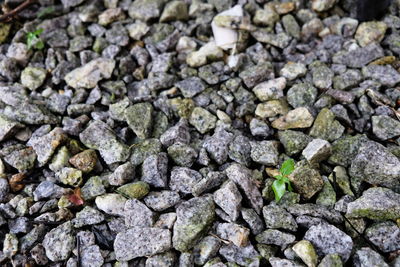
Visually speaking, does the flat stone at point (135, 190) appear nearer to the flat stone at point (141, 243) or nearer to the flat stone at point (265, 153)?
the flat stone at point (141, 243)

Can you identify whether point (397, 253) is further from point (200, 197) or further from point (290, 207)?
point (200, 197)

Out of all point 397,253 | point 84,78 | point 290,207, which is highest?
point 84,78

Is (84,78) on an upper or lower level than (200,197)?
upper

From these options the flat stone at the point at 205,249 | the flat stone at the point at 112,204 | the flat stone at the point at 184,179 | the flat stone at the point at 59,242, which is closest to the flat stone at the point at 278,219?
the flat stone at the point at 205,249

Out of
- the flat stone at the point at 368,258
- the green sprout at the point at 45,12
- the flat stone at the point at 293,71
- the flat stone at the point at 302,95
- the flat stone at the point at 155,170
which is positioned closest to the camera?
the flat stone at the point at 368,258

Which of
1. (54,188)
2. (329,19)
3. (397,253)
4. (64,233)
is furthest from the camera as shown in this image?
(329,19)

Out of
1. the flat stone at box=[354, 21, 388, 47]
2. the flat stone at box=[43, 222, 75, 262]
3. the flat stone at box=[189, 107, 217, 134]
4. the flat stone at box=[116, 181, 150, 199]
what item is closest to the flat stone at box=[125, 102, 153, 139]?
the flat stone at box=[189, 107, 217, 134]

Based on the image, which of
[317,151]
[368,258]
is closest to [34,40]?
[317,151]

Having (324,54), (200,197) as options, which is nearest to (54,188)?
(200,197)
